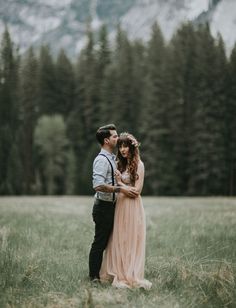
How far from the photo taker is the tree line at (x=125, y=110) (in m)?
47.5

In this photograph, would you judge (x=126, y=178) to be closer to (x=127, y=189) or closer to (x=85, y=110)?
(x=127, y=189)

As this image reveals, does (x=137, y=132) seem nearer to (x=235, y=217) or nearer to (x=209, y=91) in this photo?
(x=209, y=91)

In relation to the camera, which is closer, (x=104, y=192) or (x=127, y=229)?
(x=104, y=192)

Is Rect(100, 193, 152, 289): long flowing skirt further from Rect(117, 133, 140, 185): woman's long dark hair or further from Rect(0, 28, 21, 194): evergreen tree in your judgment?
Rect(0, 28, 21, 194): evergreen tree

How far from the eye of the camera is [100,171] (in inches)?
301

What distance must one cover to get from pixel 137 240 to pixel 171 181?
131 feet

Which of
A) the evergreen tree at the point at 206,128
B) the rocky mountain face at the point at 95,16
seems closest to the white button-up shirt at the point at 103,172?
the evergreen tree at the point at 206,128

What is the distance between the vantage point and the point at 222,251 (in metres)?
10.2

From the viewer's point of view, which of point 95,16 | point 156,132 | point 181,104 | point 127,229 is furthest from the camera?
point 95,16

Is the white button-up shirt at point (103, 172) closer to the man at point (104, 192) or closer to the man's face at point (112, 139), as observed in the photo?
the man at point (104, 192)

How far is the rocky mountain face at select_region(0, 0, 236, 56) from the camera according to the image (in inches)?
2815

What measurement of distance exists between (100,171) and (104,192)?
379mm

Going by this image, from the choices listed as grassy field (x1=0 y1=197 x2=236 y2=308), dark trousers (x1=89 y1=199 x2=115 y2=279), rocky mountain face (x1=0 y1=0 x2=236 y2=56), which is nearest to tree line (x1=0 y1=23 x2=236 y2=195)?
rocky mountain face (x1=0 y1=0 x2=236 y2=56)

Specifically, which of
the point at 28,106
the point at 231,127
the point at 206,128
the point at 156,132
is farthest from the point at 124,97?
the point at 231,127
